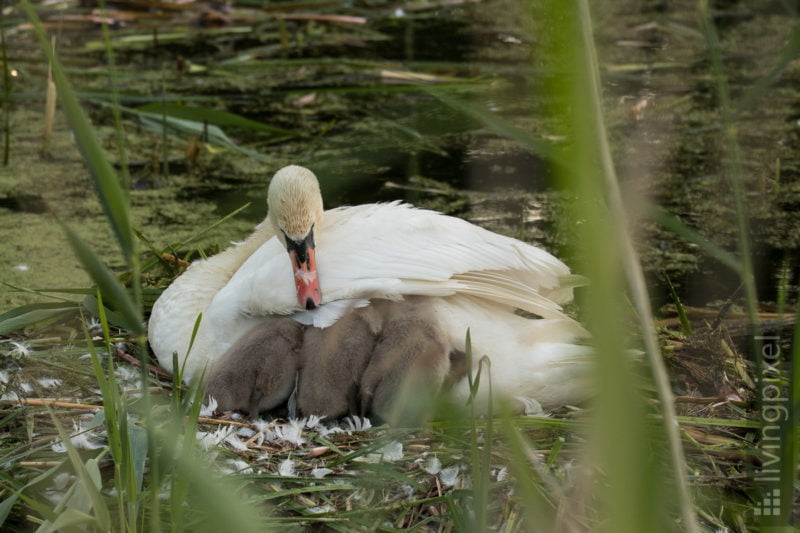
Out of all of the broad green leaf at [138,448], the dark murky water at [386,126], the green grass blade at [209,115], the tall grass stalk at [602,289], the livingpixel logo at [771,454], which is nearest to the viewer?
the tall grass stalk at [602,289]

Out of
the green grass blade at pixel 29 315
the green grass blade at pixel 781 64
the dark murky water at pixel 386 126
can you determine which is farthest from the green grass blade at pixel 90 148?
the green grass blade at pixel 29 315

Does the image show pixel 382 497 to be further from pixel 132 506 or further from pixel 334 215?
pixel 334 215

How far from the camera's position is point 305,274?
7.19 feet

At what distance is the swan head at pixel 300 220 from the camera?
7.15 ft

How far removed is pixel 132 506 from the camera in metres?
1.52

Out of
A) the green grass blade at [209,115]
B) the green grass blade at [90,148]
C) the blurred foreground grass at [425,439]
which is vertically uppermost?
the green grass blade at [90,148]

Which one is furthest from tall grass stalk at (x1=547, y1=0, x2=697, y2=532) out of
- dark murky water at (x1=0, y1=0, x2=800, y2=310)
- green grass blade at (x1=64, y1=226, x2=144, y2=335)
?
dark murky water at (x1=0, y1=0, x2=800, y2=310)

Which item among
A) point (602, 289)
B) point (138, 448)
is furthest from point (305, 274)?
point (602, 289)

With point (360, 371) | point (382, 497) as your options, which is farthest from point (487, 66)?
point (382, 497)

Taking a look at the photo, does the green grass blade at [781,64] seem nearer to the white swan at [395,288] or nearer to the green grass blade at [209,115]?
the white swan at [395,288]

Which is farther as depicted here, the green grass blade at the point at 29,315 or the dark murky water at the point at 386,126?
the dark murky water at the point at 386,126

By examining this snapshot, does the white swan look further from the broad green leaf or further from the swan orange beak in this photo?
the broad green leaf

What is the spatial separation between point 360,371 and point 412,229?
367 mm

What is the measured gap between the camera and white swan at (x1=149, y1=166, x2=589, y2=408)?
2.16 meters
